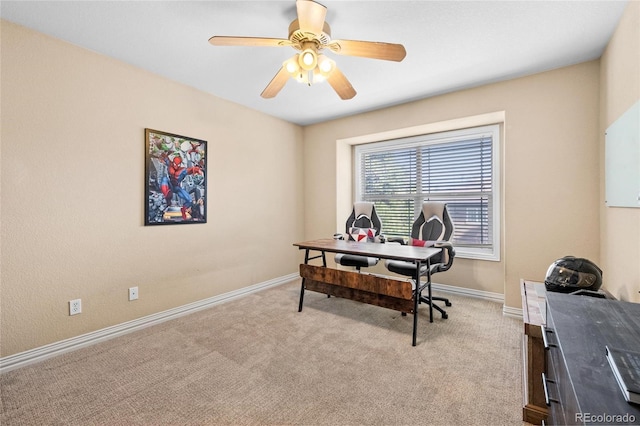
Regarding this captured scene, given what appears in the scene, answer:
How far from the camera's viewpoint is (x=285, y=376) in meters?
1.94

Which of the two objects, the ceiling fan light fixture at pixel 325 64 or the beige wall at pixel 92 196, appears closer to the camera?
the ceiling fan light fixture at pixel 325 64

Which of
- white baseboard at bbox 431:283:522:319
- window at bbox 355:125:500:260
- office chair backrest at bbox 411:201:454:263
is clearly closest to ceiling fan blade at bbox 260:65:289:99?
office chair backrest at bbox 411:201:454:263

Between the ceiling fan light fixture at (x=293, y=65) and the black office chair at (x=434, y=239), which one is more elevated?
the ceiling fan light fixture at (x=293, y=65)

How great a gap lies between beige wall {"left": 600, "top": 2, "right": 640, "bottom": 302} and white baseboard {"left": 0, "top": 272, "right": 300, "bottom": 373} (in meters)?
3.59

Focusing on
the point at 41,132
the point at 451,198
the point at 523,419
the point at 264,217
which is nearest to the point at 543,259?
the point at 451,198

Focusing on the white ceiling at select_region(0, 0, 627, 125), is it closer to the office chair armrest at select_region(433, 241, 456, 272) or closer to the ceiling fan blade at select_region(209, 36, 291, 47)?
the ceiling fan blade at select_region(209, 36, 291, 47)

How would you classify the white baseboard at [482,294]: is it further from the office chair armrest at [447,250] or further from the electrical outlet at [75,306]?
the electrical outlet at [75,306]

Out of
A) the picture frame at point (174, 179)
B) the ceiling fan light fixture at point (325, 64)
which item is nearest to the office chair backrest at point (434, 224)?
the ceiling fan light fixture at point (325, 64)

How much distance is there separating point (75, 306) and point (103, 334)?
34 centimetres

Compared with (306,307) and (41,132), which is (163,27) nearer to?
(41,132)

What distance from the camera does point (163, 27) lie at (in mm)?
2109

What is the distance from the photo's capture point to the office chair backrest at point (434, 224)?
3182 millimetres

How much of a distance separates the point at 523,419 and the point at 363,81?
3.01 meters

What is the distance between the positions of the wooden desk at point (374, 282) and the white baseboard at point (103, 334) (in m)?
1.08
